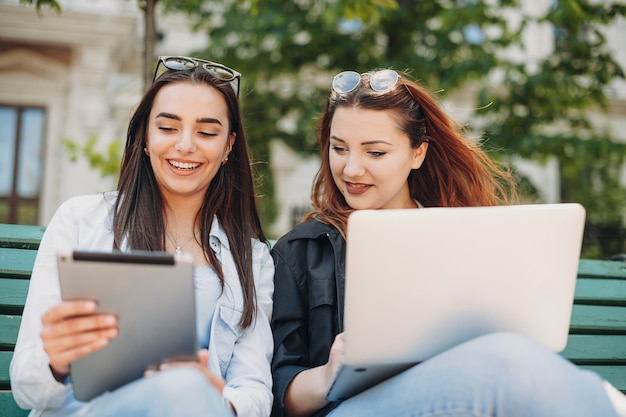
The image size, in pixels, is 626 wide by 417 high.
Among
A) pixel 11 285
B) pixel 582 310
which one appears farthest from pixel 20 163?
pixel 582 310

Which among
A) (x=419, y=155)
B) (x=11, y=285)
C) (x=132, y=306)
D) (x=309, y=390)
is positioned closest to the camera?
(x=132, y=306)

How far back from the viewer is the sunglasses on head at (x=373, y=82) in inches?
92.0

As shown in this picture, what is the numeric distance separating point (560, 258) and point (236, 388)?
942 millimetres

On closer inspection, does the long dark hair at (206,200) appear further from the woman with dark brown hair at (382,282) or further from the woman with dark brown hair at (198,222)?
the woman with dark brown hair at (382,282)

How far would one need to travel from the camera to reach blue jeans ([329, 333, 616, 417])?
1361 millimetres

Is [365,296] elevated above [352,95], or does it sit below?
below

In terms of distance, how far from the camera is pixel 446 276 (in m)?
1.43

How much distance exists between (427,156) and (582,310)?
34.4 inches

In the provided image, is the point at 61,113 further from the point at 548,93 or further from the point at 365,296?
the point at 365,296

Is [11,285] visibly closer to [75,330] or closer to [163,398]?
[75,330]

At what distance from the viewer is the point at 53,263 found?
1.71 metres

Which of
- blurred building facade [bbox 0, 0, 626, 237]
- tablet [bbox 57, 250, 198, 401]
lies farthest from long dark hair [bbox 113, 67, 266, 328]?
blurred building facade [bbox 0, 0, 626, 237]

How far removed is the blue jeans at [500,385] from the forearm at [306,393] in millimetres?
303

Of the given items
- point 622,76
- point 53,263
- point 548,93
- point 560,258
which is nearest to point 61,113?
point 548,93
